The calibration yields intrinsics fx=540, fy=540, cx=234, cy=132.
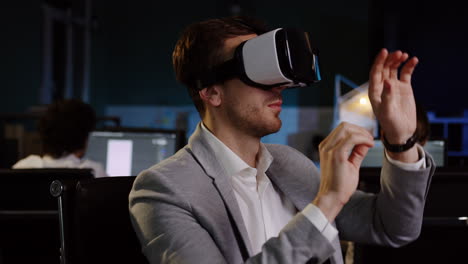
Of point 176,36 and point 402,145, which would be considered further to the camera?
point 176,36

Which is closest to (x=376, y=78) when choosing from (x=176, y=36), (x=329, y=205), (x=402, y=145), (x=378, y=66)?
(x=378, y=66)

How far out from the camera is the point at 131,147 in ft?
8.44

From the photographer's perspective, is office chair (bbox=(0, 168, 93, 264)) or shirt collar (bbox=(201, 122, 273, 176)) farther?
office chair (bbox=(0, 168, 93, 264))

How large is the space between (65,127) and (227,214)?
1.52m

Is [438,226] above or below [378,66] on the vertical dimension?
below

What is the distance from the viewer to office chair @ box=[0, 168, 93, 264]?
147cm

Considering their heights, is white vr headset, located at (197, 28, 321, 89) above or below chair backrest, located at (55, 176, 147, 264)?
above

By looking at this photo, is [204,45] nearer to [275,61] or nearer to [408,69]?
[275,61]

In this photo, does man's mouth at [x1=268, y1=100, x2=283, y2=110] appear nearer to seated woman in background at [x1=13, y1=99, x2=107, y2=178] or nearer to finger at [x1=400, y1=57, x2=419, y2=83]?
finger at [x1=400, y1=57, x2=419, y2=83]

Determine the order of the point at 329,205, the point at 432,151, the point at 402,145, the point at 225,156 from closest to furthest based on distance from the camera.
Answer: the point at 329,205
the point at 402,145
the point at 225,156
the point at 432,151

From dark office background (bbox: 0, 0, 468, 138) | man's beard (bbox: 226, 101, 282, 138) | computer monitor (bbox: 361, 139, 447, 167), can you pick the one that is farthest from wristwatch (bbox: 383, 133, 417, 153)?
dark office background (bbox: 0, 0, 468, 138)

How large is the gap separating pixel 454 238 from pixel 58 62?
5.51 meters

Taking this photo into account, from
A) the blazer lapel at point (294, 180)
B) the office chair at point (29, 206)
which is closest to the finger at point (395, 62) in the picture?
the blazer lapel at point (294, 180)

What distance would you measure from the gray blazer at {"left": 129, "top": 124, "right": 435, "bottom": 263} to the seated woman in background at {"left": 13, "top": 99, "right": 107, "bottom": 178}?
4.33 feet
